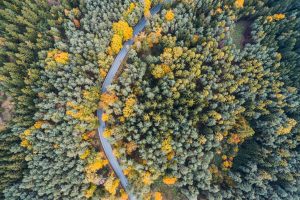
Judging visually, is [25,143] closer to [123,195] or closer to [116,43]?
[123,195]

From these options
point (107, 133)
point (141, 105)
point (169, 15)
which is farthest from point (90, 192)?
point (169, 15)

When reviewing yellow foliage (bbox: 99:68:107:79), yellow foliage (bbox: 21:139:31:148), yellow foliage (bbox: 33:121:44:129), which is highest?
yellow foliage (bbox: 99:68:107:79)

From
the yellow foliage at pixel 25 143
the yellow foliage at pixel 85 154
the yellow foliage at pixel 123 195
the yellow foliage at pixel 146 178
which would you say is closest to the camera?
the yellow foliage at pixel 146 178

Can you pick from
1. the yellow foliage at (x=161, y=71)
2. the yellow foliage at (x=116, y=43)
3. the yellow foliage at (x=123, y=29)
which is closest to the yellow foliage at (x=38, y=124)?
the yellow foliage at (x=116, y=43)

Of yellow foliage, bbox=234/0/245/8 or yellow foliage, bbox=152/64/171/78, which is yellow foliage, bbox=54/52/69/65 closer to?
yellow foliage, bbox=152/64/171/78

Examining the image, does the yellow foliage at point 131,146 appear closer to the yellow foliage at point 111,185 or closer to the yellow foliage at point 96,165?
the yellow foliage at point 96,165

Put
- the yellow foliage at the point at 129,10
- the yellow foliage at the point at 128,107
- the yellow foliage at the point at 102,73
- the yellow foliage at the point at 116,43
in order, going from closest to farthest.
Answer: the yellow foliage at the point at 128,107
the yellow foliage at the point at 116,43
the yellow foliage at the point at 102,73
the yellow foliage at the point at 129,10

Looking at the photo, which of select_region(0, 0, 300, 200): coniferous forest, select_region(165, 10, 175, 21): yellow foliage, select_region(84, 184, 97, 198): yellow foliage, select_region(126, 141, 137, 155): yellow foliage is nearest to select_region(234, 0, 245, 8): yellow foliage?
select_region(0, 0, 300, 200): coniferous forest

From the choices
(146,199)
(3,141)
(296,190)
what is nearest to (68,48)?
(3,141)
